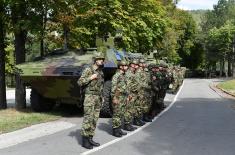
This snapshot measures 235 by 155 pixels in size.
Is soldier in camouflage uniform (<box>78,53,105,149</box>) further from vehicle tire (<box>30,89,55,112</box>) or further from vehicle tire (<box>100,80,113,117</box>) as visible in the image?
vehicle tire (<box>30,89,55,112</box>)

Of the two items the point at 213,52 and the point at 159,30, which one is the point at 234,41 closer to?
the point at 213,52

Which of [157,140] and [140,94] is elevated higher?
[140,94]

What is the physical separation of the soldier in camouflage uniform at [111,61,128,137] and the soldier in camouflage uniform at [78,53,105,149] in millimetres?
1437

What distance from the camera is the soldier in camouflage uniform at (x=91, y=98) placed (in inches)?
416

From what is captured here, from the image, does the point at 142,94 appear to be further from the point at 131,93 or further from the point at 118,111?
the point at 118,111

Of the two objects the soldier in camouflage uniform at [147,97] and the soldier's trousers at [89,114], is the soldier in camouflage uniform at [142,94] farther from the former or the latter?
the soldier's trousers at [89,114]

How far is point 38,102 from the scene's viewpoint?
55.3 ft

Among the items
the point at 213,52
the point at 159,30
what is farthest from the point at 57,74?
the point at 213,52

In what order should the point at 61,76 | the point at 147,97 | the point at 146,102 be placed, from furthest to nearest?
the point at 147,97 → the point at 146,102 → the point at 61,76

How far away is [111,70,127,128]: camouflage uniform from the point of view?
12180 millimetres

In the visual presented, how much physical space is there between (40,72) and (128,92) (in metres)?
3.26

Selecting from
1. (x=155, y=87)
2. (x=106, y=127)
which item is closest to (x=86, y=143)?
(x=106, y=127)

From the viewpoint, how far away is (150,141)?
11.7 meters

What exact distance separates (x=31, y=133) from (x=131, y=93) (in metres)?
2.75
